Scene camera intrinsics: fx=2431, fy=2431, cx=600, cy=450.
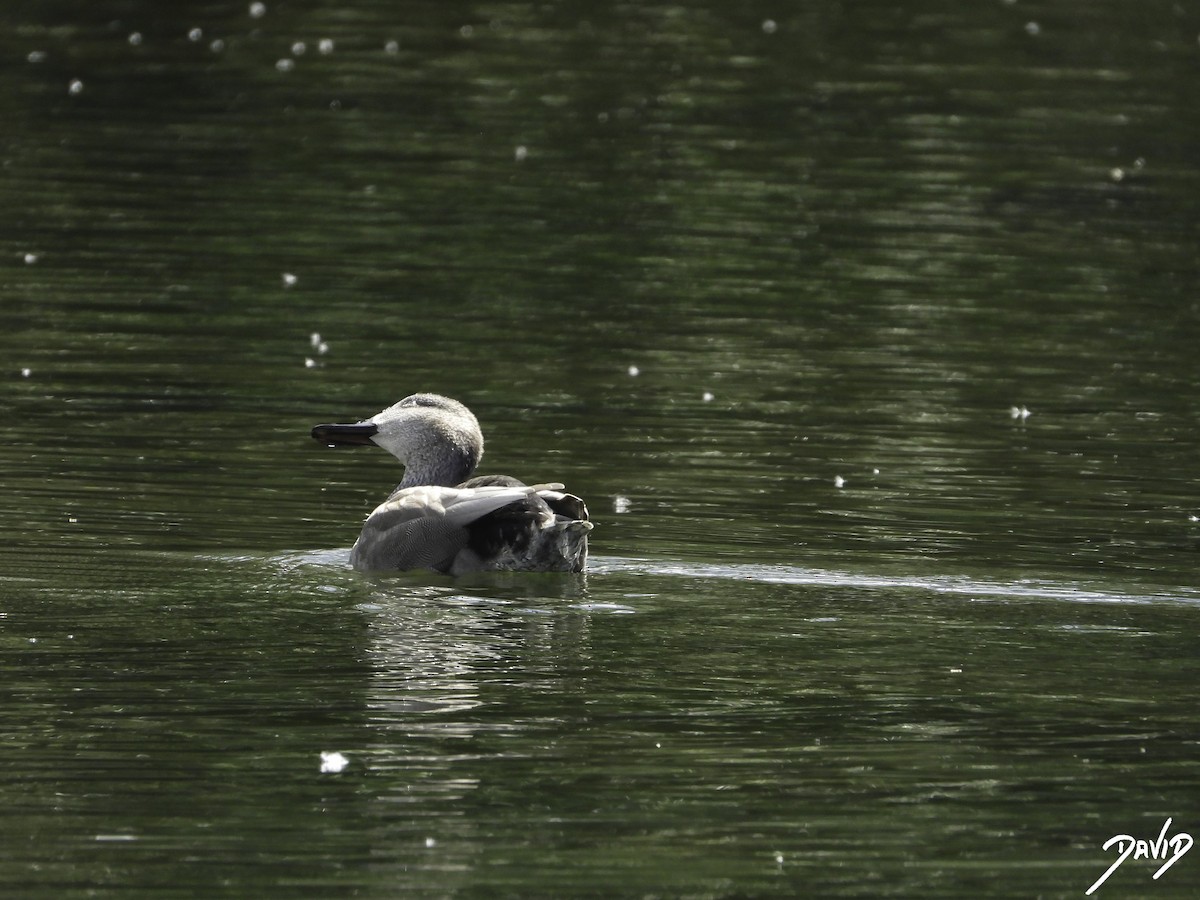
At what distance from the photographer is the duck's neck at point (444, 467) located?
37.3ft

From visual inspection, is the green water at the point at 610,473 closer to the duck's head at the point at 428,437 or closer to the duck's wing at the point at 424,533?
the duck's wing at the point at 424,533

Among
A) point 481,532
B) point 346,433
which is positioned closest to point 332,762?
point 481,532

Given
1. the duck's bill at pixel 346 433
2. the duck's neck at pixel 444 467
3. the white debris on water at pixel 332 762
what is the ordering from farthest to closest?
the duck's bill at pixel 346 433, the duck's neck at pixel 444 467, the white debris on water at pixel 332 762

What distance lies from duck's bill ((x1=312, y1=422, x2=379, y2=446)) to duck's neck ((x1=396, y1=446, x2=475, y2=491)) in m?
0.26

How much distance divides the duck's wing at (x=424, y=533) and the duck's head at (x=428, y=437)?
2.69 feet

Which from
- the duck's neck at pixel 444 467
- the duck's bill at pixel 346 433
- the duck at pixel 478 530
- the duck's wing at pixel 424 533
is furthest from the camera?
the duck's bill at pixel 346 433

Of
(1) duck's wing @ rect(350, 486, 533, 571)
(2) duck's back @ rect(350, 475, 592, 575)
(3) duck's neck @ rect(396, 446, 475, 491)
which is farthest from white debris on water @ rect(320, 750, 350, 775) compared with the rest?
(3) duck's neck @ rect(396, 446, 475, 491)

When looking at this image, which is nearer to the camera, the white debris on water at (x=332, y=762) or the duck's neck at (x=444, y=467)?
the white debris on water at (x=332, y=762)

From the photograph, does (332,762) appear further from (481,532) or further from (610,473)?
(610,473)

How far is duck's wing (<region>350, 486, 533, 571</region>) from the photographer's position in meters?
10.4

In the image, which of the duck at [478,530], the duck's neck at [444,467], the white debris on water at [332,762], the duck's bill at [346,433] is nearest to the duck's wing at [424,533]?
the duck at [478,530]

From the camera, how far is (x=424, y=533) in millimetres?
10453

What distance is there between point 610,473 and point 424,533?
2337mm

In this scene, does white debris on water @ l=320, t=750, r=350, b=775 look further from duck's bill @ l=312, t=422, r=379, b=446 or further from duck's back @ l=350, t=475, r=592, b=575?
duck's bill @ l=312, t=422, r=379, b=446
